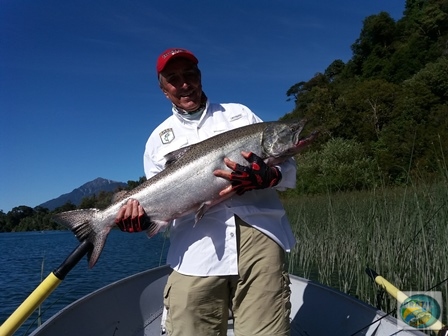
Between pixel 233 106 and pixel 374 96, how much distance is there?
5684 cm

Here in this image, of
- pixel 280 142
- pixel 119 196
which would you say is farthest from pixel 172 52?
pixel 119 196

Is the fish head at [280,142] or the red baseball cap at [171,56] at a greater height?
the red baseball cap at [171,56]

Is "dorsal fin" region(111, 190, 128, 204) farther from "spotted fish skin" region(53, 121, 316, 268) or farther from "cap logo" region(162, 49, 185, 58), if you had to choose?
"cap logo" region(162, 49, 185, 58)

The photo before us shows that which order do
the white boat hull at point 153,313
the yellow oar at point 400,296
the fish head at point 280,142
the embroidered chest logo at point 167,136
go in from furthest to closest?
the white boat hull at point 153,313 → the embroidered chest logo at point 167,136 → the fish head at point 280,142 → the yellow oar at point 400,296

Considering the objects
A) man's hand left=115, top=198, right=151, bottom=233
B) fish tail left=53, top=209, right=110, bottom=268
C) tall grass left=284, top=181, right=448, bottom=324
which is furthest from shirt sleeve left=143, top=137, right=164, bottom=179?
tall grass left=284, top=181, right=448, bottom=324

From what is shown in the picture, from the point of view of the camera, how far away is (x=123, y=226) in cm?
331

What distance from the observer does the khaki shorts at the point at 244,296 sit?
2.97 metres

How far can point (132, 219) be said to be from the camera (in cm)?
329

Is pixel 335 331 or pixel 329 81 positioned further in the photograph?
pixel 329 81

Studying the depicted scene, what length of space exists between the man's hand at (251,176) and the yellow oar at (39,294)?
1.28 m

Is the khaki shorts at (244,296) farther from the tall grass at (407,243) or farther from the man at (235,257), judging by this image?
the tall grass at (407,243)

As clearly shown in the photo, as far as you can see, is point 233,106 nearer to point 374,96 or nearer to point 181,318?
point 181,318

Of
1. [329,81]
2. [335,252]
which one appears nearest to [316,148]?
[335,252]

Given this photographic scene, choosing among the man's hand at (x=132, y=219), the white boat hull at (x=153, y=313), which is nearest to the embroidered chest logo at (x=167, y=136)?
the man's hand at (x=132, y=219)
